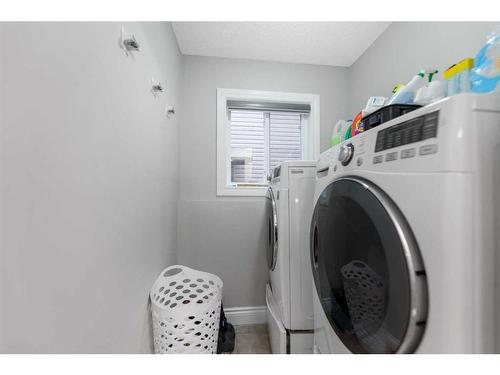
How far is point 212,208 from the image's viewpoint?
183cm

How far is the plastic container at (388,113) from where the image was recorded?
2.23 ft

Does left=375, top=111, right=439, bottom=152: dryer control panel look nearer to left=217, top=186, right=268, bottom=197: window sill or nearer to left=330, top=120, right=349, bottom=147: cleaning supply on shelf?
left=330, top=120, right=349, bottom=147: cleaning supply on shelf

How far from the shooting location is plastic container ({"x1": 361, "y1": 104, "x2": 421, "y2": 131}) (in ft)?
2.23

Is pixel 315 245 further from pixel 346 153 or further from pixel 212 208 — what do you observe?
pixel 212 208

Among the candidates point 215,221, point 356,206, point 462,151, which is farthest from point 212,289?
point 462,151

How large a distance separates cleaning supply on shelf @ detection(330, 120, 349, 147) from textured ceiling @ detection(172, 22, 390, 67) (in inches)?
24.8

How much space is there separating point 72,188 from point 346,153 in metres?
0.79

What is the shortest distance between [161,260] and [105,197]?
77 cm

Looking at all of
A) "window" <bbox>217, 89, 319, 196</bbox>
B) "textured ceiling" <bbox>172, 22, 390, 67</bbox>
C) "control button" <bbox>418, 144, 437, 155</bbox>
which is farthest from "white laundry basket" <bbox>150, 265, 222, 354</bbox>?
"textured ceiling" <bbox>172, 22, 390, 67</bbox>

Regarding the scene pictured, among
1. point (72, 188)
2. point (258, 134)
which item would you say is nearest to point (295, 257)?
point (72, 188)

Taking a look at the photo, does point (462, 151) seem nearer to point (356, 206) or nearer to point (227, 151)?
point (356, 206)

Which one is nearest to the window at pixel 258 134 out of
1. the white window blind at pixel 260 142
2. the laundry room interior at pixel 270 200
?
the white window blind at pixel 260 142

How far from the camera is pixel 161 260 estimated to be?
4.36ft

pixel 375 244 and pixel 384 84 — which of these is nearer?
pixel 375 244
